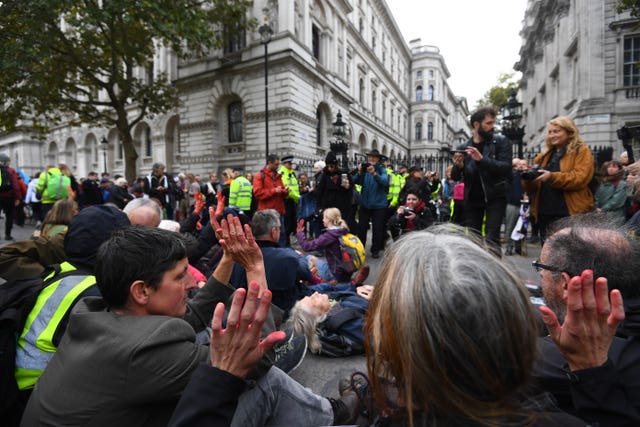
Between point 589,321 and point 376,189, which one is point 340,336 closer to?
point 589,321

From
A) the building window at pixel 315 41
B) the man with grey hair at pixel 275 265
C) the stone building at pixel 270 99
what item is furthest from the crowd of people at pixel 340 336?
the building window at pixel 315 41

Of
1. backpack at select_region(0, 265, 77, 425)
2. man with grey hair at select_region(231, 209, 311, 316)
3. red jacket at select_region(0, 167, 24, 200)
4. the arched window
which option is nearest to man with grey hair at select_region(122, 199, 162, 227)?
man with grey hair at select_region(231, 209, 311, 316)

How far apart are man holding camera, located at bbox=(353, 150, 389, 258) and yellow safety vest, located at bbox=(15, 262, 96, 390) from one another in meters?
5.73

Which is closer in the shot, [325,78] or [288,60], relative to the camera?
[288,60]

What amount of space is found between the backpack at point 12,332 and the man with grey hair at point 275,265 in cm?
161

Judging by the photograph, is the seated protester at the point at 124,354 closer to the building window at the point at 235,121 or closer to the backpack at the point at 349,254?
the backpack at the point at 349,254

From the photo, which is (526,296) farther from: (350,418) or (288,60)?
(288,60)

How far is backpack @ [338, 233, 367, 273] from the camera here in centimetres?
466

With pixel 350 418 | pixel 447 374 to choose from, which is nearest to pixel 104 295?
pixel 350 418

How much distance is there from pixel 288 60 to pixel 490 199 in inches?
703

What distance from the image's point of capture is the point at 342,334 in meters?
3.16

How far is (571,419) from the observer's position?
2.65ft

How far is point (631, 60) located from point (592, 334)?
2356 cm

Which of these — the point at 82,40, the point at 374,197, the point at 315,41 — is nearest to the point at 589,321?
the point at 374,197
